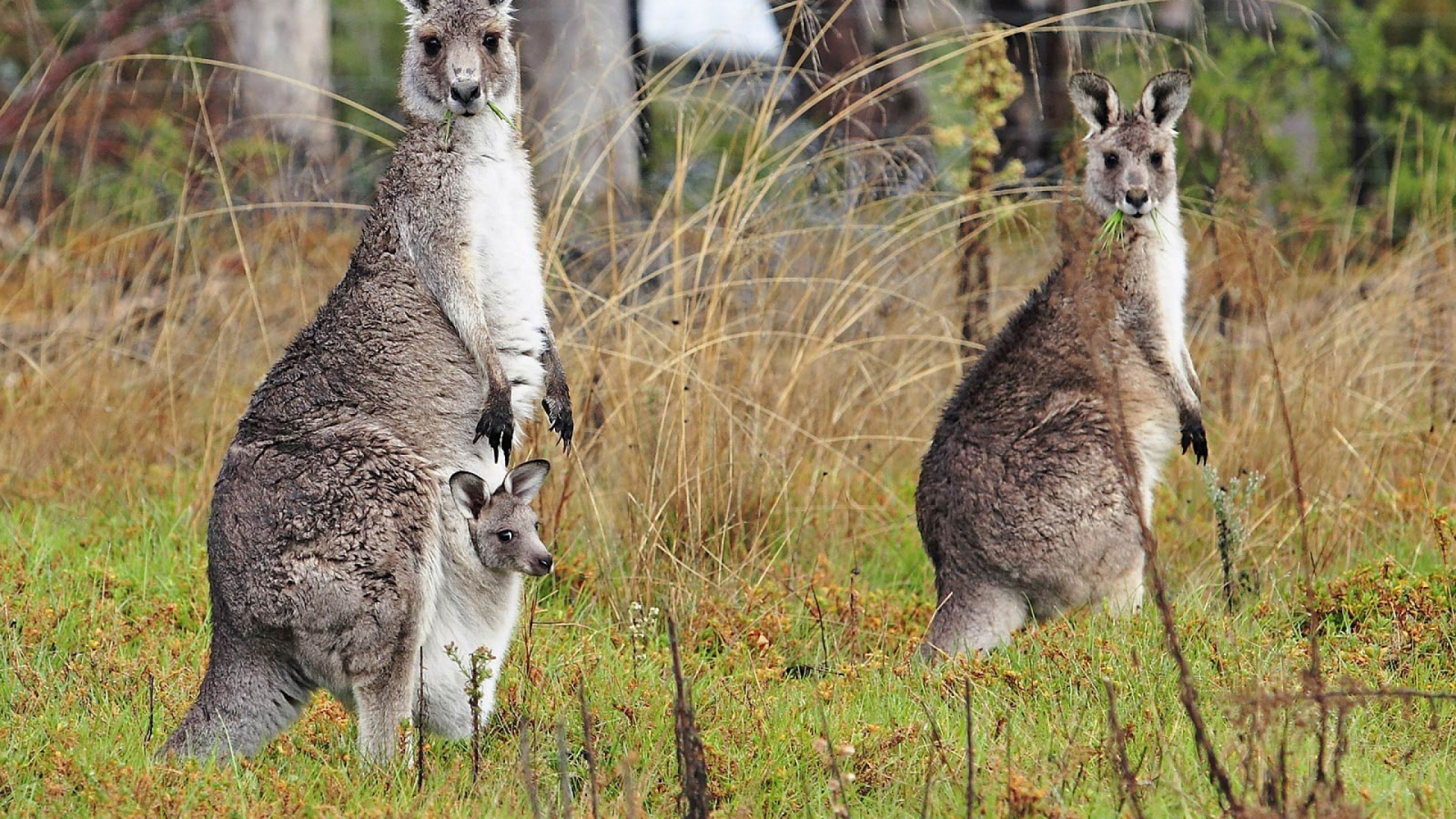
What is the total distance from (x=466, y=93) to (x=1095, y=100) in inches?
94.2

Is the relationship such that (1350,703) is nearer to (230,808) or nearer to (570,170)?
(230,808)

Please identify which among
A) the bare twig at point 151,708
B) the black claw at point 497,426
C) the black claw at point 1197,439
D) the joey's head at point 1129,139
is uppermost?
the joey's head at point 1129,139

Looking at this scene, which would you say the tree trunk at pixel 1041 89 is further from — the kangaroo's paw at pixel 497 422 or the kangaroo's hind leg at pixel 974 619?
the kangaroo's paw at pixel 497 422

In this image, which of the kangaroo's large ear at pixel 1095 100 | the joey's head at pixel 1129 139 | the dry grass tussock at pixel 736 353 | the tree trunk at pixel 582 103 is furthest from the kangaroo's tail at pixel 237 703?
the kangaroo's large ear at pixel 1095 100

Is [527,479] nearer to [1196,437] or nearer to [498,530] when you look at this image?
[498,530]

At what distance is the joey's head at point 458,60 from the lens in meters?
4.48

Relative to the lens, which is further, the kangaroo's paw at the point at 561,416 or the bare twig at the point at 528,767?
the kangaroo's paw at the point at 561,416

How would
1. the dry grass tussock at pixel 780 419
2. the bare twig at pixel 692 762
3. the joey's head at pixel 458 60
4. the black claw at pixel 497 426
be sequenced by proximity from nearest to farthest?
the bare twig at pixel 692 762 → the black claw at pixel 497 426 → the joey's head at pixel 458 60 → the dry grass tussock at pixel 780 419

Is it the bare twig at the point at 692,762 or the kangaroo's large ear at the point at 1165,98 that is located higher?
the kangaroo's large ear at the point at 1165,98

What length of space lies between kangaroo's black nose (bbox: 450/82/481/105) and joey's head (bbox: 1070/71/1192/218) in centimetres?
224

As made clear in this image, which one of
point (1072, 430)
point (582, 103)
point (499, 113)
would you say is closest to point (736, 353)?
point (1072, 430)

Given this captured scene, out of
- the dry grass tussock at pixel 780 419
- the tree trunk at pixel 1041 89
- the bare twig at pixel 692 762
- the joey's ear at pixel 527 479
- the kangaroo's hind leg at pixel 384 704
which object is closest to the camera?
the bare twig at pixel 692 762

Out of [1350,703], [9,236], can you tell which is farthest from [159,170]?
[1350,703]

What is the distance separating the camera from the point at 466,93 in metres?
4.45
